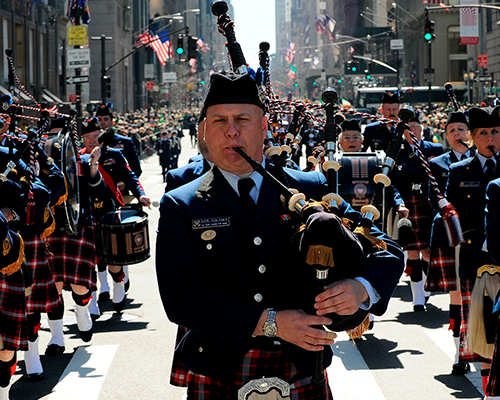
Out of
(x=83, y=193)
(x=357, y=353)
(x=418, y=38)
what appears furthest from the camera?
(x=418, y=38)

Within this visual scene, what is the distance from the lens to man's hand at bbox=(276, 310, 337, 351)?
2914 mm

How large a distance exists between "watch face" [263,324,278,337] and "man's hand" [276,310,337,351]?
0.04 m

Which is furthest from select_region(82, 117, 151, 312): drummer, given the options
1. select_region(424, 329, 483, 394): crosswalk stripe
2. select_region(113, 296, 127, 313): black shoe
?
select_region(424, 329, 483, 394): crosswalk stripe

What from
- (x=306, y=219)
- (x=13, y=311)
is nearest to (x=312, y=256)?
(x=306, y=219)

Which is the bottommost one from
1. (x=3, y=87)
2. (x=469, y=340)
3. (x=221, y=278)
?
(x=469, y=340)

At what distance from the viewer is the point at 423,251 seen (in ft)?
32.8

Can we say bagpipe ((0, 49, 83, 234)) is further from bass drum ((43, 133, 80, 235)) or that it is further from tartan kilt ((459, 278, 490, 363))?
tartan kilt ((459, 278, 490, 363))

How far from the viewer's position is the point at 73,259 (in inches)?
336

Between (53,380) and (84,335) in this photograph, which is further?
(84,335)

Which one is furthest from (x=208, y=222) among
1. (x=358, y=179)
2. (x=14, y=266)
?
(x=358, y=179)

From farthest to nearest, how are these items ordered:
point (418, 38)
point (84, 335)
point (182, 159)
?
1. point (418, 38)
2. point (182, 159)
3. point (84, 335)

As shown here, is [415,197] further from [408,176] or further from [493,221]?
[493,221]

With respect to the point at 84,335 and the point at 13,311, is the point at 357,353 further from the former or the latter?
the point at 13,311

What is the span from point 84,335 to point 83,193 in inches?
63.7
